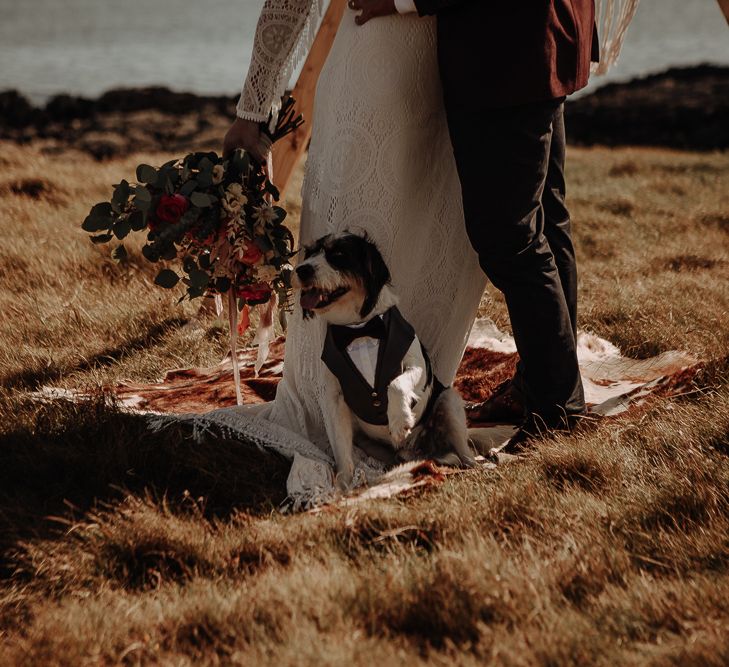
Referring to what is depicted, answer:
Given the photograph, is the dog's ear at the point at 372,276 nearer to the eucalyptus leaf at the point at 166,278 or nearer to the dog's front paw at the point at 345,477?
the dog's front paw at the point at 345,477

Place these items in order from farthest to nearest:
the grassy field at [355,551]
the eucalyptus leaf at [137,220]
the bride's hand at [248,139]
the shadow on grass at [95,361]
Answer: the shadow on grass at [95,361]
the bride's hand at [248,139]
the eucalyptus leaf at [137,220]
the grassy field at [355,551]

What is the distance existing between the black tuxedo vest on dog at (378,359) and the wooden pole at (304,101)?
175 centimetres

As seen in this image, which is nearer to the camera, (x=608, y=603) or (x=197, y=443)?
(x=608, y=603)

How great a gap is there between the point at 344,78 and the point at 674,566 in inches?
79.4

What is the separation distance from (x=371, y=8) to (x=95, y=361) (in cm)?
222

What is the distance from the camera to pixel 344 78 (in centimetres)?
321

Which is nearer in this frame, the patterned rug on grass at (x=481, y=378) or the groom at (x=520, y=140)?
the groom at (x=520, y=140)

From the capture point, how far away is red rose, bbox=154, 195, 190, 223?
3061mm

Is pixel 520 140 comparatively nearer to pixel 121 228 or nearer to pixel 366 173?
pixel 366 173

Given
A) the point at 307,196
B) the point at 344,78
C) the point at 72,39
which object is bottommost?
the point at 307,196

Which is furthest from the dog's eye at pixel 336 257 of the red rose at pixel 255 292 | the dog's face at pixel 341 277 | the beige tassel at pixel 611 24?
the beige tassel at pixel 611 24

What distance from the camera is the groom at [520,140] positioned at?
280 centimetres

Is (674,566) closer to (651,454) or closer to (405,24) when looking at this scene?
(651,454)

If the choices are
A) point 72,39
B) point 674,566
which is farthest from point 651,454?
point 72,39
